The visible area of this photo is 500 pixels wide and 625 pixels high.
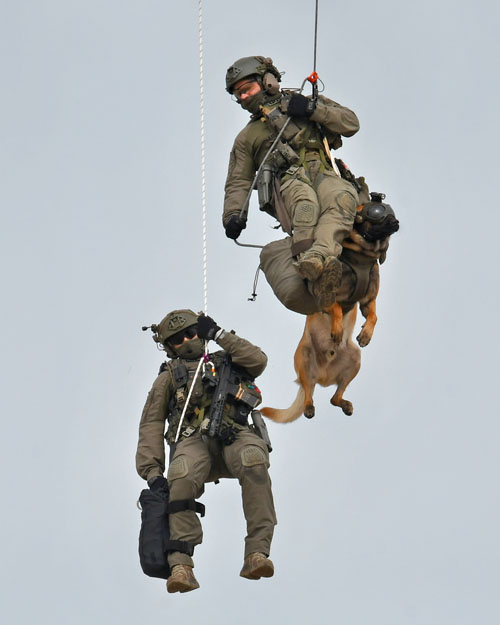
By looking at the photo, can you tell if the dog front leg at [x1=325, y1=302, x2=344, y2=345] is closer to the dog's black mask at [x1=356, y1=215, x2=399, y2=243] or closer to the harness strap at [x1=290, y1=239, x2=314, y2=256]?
the dog's black mask at [x1=356, y1=215, x2=399, y2=243]

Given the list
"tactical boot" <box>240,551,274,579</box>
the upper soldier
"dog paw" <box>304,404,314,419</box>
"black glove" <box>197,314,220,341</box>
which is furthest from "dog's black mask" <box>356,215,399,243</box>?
"tactical boot" <box>240,551,274,579</box>

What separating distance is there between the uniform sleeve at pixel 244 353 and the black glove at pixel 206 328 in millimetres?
108

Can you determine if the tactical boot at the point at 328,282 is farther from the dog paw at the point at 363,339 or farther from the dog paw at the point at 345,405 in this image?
the dog paw at the point at 345,405

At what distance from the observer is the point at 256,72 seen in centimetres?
→ 2255

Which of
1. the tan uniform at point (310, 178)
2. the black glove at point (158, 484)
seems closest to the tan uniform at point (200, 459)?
the black glove at point (158, 484)

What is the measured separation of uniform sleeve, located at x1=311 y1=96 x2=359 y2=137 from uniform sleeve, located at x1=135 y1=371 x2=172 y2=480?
2.76m

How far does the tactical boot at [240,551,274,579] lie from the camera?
21.5m

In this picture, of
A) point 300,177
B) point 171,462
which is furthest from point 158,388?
point 300,177

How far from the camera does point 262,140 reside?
22562 mm

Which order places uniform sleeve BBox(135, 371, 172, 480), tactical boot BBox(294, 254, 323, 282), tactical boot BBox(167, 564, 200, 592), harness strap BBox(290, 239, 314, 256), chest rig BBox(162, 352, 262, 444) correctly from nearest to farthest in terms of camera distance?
1. tactical boot BBox(294, 254, 323, 282)
2. tactical boot BBox(167, 564, 200, 592)
3. harness strap BBox(290, 239, 314, 256)
4. chest rig BBox(162, 352, 262, 444)
5. uniform sleeve BBox(135, 371, 172, 480)

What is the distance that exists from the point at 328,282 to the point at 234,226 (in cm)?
144

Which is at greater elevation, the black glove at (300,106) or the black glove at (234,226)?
the black glove at (300,106)

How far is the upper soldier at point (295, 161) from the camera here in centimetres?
2186

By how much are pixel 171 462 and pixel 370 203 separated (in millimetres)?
2977
